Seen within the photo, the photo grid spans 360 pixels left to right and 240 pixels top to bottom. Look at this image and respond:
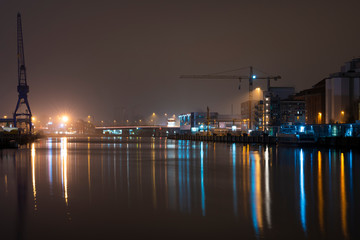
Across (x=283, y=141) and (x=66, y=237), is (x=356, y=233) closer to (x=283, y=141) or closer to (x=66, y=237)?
(x=66, y=237)

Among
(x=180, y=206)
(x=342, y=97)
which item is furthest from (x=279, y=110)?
(x=180, y=206)

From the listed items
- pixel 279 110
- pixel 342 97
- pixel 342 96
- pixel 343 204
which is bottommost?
pixel 343 204

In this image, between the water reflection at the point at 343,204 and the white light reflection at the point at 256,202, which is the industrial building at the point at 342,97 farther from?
the white light reflection at the point at 256,202

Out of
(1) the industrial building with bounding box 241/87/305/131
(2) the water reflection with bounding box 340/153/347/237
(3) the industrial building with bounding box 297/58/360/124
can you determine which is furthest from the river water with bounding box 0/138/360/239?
(1) the industrial building with bounding box 241/87/305/131

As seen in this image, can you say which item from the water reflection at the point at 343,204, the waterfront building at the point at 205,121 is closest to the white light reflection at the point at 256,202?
the water reflection at the point at 343,204

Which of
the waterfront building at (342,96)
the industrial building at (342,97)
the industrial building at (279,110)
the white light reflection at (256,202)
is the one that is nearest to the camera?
the white light reflection at (256,202)

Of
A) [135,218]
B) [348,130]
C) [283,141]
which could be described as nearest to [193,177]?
[135,218]

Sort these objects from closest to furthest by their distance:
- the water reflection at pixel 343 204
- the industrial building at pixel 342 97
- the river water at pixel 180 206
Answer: the river water at pixel 180 206
the water reflection at pixel 343 204
the industrial building at pixel 342 97

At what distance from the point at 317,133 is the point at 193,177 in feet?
144

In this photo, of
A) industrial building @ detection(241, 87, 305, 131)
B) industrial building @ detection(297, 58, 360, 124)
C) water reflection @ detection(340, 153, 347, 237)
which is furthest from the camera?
industrial building @ detection(241, 87, 305, 131)

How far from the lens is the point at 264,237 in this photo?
10.3 metres

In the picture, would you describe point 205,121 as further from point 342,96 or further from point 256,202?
point 256,202

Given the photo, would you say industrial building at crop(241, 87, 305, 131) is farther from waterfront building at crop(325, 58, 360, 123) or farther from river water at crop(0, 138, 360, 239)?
river water at crop(0, 138, 360, 239)

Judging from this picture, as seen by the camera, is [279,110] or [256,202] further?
[279,110]
